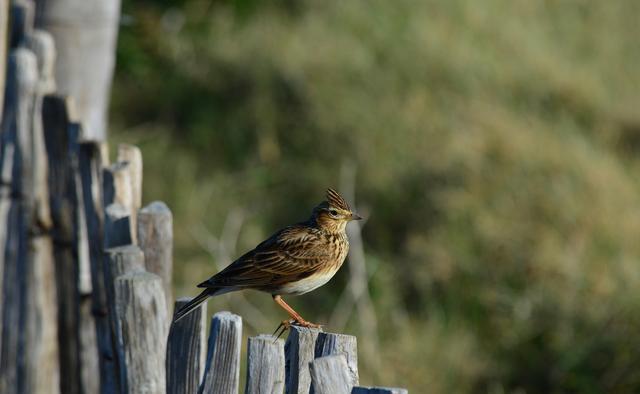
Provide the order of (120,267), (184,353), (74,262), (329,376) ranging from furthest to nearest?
(74,262), (120,267), (184,353), (329,376)

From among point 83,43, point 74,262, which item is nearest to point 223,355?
point 74,262

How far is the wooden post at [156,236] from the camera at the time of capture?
379cm

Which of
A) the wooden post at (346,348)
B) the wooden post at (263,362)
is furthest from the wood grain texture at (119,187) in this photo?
the wooden post at (346,348)

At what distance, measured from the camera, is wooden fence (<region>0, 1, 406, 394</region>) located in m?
3.31

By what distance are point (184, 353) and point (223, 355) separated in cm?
37

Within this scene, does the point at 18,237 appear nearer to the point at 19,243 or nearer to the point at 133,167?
the point at 19,243

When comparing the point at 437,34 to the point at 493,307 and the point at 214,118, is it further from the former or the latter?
the point at 493,307

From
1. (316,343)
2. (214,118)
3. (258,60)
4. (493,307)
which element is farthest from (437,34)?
(316,343)

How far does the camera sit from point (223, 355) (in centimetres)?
289

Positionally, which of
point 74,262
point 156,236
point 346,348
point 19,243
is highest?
point 19,243

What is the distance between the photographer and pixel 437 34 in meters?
10.9

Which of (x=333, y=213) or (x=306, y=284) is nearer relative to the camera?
(x=306, y=284)

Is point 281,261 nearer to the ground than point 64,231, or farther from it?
nearer to the ground

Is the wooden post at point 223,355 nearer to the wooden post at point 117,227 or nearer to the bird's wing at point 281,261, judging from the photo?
the bird's wing at point 281,261
